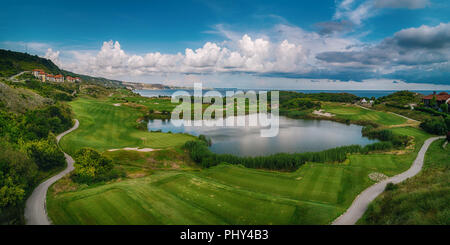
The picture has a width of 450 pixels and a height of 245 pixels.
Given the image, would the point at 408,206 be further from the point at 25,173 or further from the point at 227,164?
the point at 25,173

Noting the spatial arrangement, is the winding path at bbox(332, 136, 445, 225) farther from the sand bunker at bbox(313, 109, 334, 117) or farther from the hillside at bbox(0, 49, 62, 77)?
the hillside at bbox(0, 49, 62, 77)

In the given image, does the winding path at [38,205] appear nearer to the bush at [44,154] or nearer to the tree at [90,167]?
the tree at [90,167]

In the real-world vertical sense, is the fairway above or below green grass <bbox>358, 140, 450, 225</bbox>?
below

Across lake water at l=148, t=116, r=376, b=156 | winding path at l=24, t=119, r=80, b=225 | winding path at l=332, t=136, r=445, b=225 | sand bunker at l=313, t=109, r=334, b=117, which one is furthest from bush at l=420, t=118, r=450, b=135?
winding path at l=24, t=119, r=80, b=225

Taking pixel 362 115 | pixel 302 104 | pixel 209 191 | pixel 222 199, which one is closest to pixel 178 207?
pixel 222 199

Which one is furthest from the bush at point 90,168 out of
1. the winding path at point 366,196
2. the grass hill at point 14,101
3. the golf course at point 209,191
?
the grass hill at point 14,101

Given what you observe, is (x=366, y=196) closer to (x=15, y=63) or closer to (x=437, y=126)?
(x=437, y=126)
